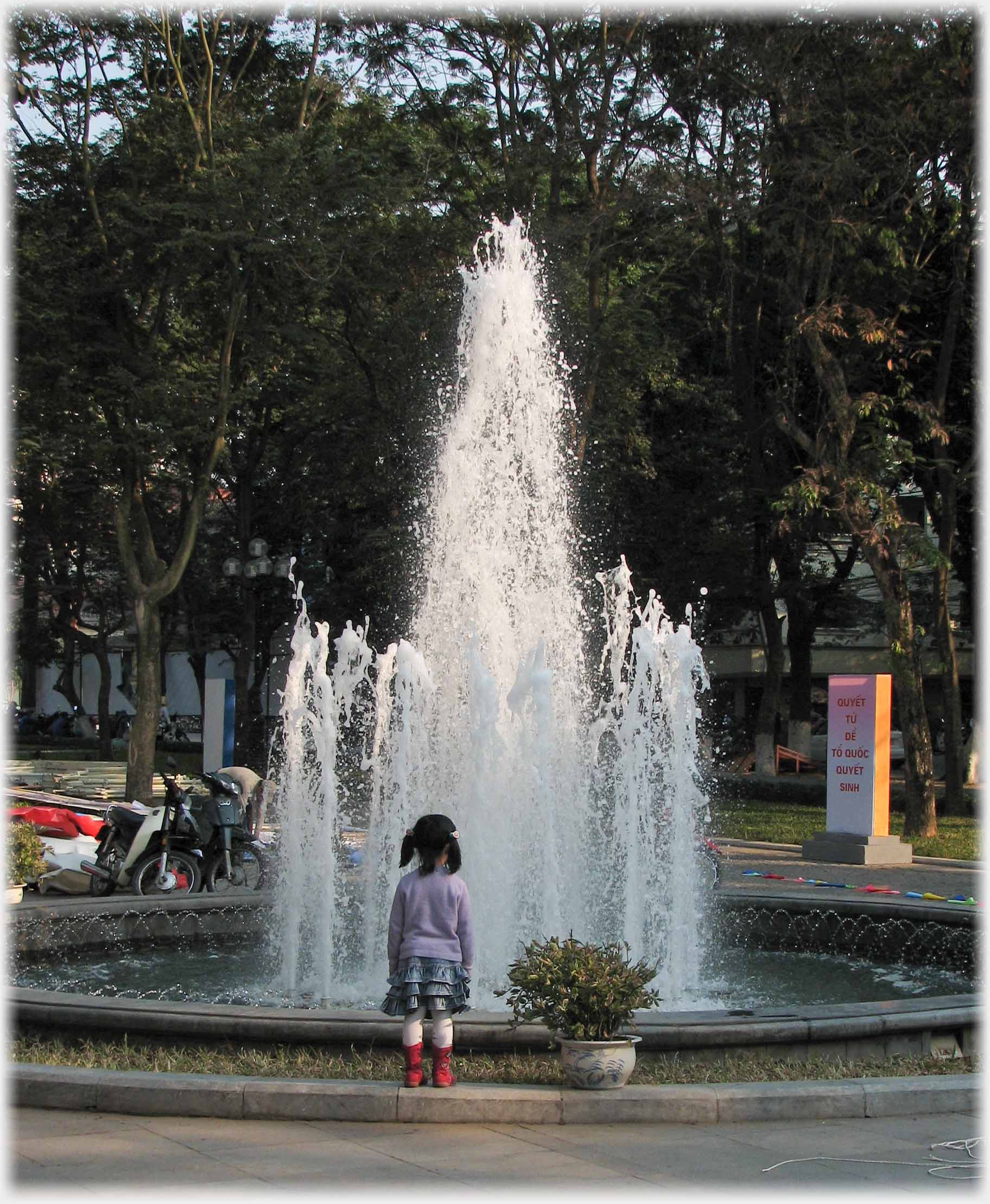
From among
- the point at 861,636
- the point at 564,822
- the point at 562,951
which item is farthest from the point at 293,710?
the point at 861,636

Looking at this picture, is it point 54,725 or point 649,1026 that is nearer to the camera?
point 649,1026

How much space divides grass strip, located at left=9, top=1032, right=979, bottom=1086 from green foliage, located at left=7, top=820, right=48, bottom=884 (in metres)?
5.71

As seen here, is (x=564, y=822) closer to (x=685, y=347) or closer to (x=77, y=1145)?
(x=77, y=1145)

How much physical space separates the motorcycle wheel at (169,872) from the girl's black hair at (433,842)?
6.95 m

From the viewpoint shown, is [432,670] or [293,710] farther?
[432,670]

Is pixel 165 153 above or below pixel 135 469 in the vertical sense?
above

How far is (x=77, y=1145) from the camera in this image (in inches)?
225

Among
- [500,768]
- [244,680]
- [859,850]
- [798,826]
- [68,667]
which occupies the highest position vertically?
[68,667]

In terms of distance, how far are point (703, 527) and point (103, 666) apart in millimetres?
20528

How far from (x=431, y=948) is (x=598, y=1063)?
2.88 feet

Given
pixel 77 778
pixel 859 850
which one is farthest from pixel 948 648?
pixel 77 778

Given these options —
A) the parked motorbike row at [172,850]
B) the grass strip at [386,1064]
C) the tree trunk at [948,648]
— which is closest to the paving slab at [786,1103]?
the grass strip at [386,1064]

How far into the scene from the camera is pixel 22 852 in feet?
42.3

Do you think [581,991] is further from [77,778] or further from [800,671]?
[800,671]
